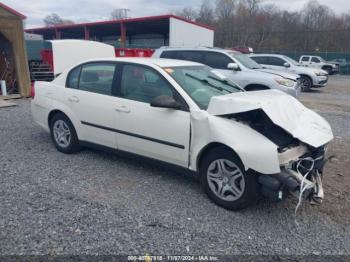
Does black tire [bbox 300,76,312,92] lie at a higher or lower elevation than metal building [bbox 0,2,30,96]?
lower

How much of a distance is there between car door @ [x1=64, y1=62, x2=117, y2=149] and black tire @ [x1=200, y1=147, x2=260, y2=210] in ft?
4.90

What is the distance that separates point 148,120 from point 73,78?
1779 millimetres

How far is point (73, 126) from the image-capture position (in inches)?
189

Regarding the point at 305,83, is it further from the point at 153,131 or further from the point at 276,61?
the point at 153,131

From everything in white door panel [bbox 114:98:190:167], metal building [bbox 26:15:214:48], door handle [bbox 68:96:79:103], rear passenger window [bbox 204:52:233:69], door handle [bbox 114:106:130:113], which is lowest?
white door panel [bbox 114:98:190:167]

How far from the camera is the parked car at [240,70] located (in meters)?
8.70

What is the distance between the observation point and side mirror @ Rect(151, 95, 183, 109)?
11.7 feet

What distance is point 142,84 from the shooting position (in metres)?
4.07

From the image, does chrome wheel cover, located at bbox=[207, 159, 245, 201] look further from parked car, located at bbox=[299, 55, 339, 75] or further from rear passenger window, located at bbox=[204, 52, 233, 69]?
parked car, located at bbox=[299, 55, 339, 75]

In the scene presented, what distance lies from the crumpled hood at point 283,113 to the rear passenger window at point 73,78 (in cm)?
244

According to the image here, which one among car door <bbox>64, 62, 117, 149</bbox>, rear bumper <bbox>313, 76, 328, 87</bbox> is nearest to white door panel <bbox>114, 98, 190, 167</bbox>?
car door <bbox>64, 62, 117, 149</bbox>

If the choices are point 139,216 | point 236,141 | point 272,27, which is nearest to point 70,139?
point 139,216

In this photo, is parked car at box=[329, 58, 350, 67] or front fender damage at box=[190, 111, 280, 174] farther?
parked car at box=[329, 58, 350, 67]

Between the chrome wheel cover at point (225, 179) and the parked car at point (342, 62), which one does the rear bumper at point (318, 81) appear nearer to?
the chrome wheel cover at point (225, 179)
